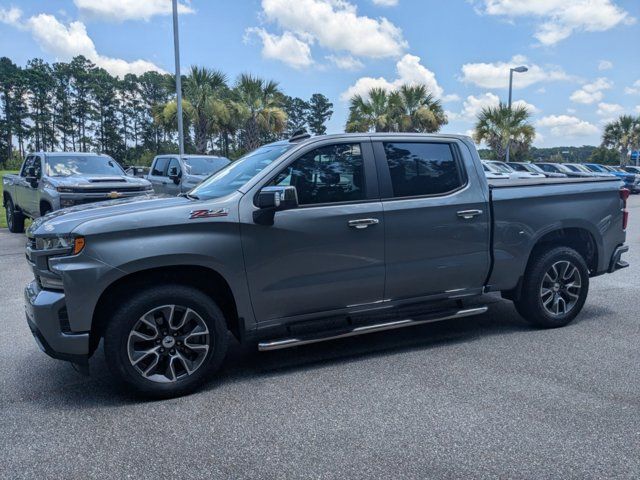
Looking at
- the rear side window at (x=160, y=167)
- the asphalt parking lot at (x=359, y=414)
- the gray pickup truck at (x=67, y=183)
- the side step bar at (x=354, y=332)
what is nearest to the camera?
the asphalt parking lot at (x=359, y=414)

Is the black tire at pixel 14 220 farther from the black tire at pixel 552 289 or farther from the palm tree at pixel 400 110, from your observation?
the palm tree at pixel 400 110

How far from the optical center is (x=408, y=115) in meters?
33.0

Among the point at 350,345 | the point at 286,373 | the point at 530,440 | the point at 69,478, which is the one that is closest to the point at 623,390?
the point at 530,440

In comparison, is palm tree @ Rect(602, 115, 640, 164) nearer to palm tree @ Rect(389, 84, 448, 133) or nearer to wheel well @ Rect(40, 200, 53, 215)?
palm tree @ Rect(389, 84, 448, 133)

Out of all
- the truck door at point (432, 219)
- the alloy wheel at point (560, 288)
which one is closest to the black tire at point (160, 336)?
the truck door at point (432, 219)

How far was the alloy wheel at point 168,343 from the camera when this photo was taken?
148 inches

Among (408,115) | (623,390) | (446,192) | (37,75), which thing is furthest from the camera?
(37,75)

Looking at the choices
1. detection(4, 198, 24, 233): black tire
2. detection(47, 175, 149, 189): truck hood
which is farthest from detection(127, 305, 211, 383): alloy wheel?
detection(4, 198, 24, 233): black tire

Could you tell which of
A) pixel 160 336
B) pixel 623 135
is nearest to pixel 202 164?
pixel 160 336

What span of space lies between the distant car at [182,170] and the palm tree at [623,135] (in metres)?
49.1

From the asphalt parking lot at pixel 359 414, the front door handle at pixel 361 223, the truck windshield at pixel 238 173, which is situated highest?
the truck windshield at pixel 238 173

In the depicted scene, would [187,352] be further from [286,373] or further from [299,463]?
[299,463]

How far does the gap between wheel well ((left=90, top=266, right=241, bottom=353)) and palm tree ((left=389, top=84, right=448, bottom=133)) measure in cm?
2977

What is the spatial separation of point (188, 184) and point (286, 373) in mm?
9744
